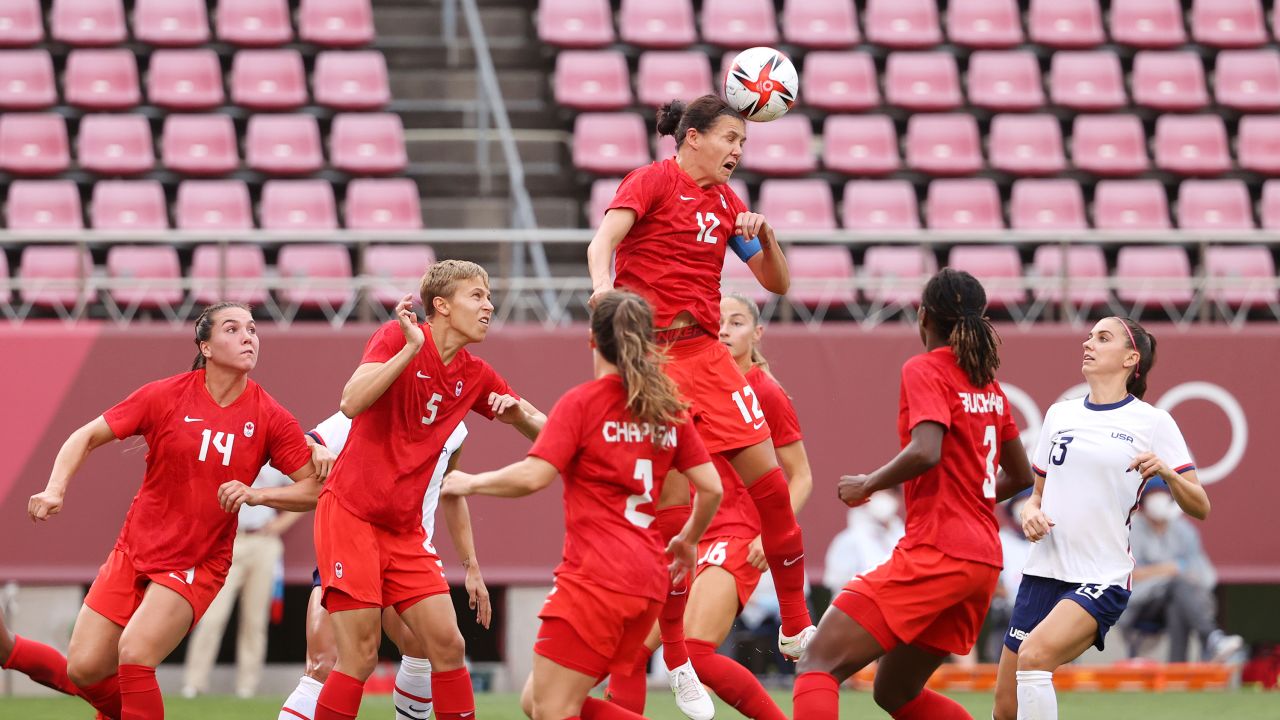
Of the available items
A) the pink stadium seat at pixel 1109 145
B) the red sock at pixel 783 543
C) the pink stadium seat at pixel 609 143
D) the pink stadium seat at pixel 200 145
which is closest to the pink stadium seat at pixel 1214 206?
the pink stadium seat at pixel 1109 145

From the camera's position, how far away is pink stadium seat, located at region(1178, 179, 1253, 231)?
55.6ft

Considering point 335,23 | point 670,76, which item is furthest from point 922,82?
point 335,23

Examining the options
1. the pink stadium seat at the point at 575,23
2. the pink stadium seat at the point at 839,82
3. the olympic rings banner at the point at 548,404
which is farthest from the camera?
the pink stadium seat at the point at 575,23

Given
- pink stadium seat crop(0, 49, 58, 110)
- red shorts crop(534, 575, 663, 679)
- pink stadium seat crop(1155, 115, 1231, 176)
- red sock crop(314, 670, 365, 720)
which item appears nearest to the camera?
red shorts crop(534, 575, 663, 679)

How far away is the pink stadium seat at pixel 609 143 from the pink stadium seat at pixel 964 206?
2947mm

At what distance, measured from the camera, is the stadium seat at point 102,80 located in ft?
56.2

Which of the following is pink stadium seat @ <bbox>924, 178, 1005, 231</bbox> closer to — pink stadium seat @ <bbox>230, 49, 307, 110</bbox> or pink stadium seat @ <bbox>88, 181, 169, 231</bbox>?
pink stadium seat @ <bbox>230, 49, 307, 110</bbox>

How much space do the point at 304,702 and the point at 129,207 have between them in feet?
31.0

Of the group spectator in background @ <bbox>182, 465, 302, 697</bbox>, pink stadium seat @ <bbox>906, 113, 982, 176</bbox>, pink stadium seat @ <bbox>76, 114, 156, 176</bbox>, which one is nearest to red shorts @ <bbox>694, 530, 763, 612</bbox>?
spectator in background @ <bbox>182, 465, 302, 697</bbox>

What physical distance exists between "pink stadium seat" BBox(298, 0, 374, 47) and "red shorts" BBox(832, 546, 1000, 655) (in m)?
12.3

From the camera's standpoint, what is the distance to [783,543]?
8.02 m

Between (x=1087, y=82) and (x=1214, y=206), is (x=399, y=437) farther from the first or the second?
(x=1087, y=82)

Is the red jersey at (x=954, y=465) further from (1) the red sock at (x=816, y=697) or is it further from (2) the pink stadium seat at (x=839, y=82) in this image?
(2) the pink stadium seat at (x=839, y=82)

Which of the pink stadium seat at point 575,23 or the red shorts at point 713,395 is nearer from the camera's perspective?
the red shorts at point 713,395
